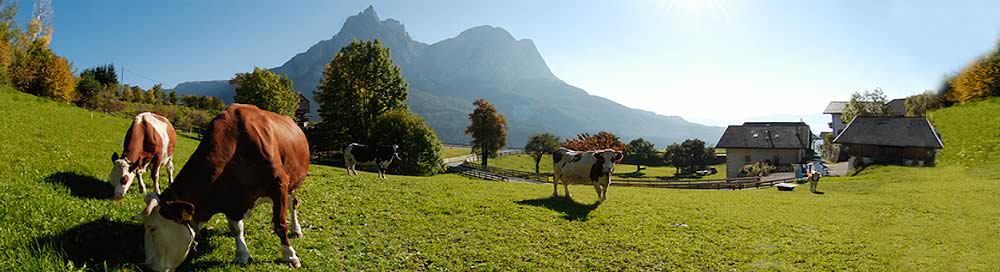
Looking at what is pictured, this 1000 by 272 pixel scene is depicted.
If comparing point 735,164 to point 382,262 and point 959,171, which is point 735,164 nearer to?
point 959,171

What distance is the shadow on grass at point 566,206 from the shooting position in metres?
13.7

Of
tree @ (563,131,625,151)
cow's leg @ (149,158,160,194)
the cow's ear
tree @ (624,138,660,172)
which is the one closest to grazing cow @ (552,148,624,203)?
tree @ (563,131,625,151)

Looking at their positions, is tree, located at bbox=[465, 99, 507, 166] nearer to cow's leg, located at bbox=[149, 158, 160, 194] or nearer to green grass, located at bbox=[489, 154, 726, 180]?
green grass, located at bbox=[489, 154, 726, 180]

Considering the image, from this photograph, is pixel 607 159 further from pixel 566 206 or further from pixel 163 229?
pixel 163 229

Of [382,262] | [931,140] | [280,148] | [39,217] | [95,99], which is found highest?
[95,99]

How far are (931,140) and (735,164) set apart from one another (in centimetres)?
2853

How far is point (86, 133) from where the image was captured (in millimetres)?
19828

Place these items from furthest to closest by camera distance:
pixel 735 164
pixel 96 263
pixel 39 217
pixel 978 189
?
pixel 735 164 → pixel 978 189 → pixel 39 217 → pixel 96 263

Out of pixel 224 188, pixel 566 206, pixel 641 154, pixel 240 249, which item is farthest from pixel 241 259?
pixel 641 154

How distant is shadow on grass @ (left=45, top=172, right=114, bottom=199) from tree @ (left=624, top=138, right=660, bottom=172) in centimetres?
8859

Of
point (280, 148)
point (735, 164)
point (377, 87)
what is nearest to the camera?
point (280, 148)

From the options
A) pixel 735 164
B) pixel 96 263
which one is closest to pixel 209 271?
pixel 96 263

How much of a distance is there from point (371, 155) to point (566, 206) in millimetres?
15909

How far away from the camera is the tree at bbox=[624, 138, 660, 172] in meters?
92.2
